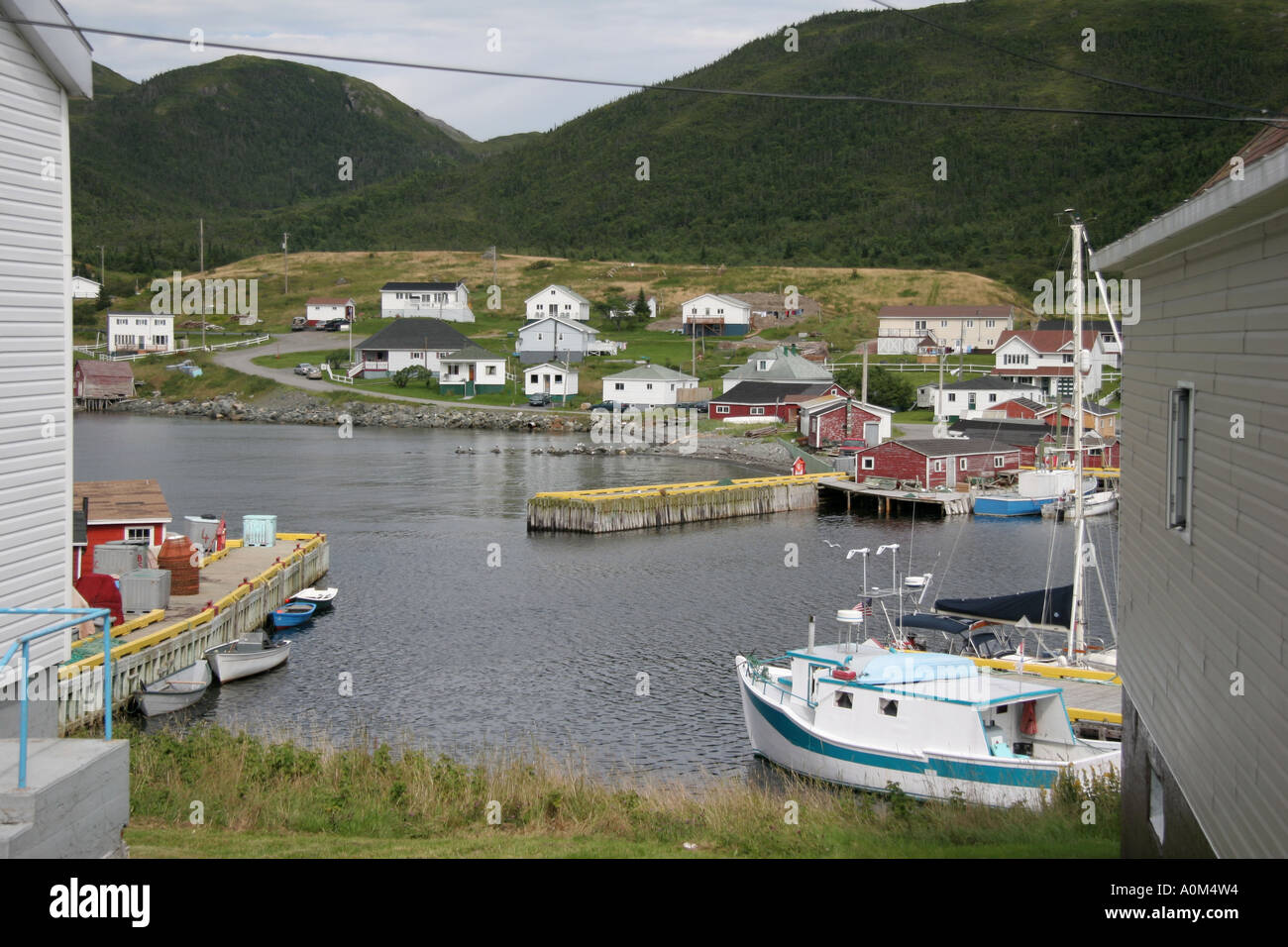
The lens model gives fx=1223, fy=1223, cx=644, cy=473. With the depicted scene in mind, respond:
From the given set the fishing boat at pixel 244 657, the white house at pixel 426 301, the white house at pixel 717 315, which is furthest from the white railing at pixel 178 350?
the fishing boat at pixel 244 657

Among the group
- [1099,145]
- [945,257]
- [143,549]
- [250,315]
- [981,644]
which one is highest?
[1099,145]

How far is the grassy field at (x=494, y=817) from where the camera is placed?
12188 millimetres

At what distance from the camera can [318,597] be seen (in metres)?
37.5

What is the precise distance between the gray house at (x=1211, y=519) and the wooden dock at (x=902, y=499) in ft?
151

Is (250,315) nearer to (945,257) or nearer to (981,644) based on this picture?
(945,257)

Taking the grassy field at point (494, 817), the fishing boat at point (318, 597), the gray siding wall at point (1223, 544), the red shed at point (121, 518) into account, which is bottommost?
the fishing boat at point (318, 597)

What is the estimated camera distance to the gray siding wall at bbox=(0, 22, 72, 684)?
15.2 m

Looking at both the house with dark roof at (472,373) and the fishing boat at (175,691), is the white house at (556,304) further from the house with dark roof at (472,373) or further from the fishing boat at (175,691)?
the fishing boat at (175,691)

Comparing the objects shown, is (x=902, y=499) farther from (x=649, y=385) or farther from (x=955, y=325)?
(x=955, y=325)

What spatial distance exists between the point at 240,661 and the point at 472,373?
7486 centimetres

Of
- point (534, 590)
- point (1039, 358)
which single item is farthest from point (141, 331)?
point (534, 590)

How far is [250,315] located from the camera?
133 meters

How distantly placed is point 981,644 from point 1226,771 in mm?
23131
